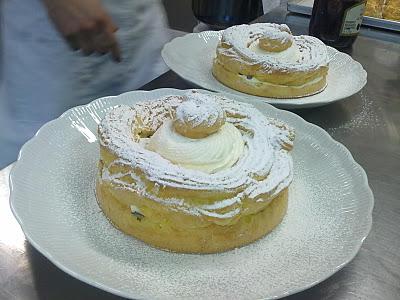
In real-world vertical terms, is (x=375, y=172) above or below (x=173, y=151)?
below

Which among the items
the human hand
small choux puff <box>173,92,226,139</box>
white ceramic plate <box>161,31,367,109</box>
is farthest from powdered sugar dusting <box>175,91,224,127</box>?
white ceramic plate <box>161,31,367,109</box>

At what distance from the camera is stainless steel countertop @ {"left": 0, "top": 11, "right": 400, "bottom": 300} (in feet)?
2.05

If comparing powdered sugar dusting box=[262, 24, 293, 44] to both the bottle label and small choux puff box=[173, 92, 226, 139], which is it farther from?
small choux puff box=[173, 92, 226, 139]

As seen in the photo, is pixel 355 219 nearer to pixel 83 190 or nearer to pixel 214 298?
pixel 214 298

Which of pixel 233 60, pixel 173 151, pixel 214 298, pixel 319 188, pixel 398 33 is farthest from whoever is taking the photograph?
pixel 398 33

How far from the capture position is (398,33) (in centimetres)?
154

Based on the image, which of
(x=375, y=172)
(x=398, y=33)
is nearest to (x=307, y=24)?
(x=398, y=33)

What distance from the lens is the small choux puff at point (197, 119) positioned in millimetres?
694

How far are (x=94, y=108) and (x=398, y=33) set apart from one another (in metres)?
1.01

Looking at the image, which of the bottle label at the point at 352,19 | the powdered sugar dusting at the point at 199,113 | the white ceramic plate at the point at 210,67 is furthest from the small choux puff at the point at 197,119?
the bottle label at the point at 352,19

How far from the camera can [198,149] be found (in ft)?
2.25

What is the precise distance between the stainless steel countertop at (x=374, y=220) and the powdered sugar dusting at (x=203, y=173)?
13 centimetres

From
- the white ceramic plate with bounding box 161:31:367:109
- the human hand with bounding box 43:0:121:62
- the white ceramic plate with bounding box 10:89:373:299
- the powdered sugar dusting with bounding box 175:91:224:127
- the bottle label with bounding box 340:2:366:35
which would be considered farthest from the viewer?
the bottle label with bounding box 340:2:366:35

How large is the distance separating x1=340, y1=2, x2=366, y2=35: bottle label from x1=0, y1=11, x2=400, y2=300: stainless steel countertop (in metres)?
0.07
